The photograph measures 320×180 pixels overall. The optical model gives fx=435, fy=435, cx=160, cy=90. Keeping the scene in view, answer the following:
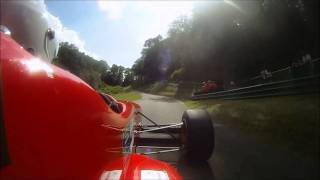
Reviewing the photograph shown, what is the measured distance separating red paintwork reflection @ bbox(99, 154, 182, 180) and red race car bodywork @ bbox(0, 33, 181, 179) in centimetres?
3

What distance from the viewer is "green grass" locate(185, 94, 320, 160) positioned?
30.1 feet

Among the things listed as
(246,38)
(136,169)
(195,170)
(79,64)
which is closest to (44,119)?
(79,64)

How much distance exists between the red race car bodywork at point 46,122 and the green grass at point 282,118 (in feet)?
19.1

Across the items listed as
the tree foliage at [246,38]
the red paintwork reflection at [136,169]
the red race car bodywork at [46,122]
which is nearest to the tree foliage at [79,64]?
→ the red race car bodywork at [46,122]

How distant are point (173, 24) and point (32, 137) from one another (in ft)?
201

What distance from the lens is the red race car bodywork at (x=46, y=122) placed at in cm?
216

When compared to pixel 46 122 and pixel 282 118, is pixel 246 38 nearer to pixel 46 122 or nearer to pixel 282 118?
pixel 282 118

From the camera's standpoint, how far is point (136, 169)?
10.7ft

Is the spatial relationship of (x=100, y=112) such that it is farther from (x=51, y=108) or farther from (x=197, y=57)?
(x=197, y=57)

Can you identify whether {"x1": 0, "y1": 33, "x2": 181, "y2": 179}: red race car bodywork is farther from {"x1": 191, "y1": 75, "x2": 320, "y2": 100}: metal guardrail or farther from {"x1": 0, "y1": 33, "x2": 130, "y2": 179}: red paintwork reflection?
{"x1": 191, "y1": 75, "x2": 320, "y2": 100}: metal guardrail

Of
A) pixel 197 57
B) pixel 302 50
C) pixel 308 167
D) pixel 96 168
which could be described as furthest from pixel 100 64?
pixel 197 57

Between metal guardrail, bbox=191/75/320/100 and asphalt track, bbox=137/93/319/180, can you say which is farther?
metal guardrail, bbox=191/75/320/100

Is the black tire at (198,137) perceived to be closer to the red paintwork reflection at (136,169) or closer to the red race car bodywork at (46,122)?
the red paintwork reflection at (136,169)

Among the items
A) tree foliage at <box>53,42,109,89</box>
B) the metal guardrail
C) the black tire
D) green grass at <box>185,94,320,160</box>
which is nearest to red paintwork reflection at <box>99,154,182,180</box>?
tree foliage at <box>53,42,109,89</box>
